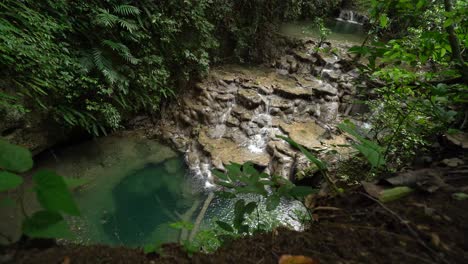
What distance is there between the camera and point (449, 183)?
1.43 meters

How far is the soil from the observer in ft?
2.99

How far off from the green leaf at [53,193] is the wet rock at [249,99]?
6735mm

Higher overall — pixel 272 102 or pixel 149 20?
pixel 149 20

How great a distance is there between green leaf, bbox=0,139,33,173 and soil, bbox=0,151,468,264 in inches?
10.6

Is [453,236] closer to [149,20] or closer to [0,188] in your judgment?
[0,188]

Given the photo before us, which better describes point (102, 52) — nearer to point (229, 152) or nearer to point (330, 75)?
point (229, 152)

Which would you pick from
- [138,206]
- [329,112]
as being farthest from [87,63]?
[329,112]

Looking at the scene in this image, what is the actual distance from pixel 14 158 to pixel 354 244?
126 cm

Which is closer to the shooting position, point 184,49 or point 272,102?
point 184,49

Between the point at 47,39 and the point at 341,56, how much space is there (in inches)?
322

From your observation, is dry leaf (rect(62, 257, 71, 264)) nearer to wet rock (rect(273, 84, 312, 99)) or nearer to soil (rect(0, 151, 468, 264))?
soil (rect(0, 151, 468, 264))

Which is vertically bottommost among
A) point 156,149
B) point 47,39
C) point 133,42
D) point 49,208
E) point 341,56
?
point 156,149

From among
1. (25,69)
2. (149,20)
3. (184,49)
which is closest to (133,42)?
(149,20)

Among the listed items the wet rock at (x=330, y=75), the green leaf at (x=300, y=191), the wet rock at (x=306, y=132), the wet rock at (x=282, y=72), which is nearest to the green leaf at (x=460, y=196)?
the green leaf at (x=300, y=191)
